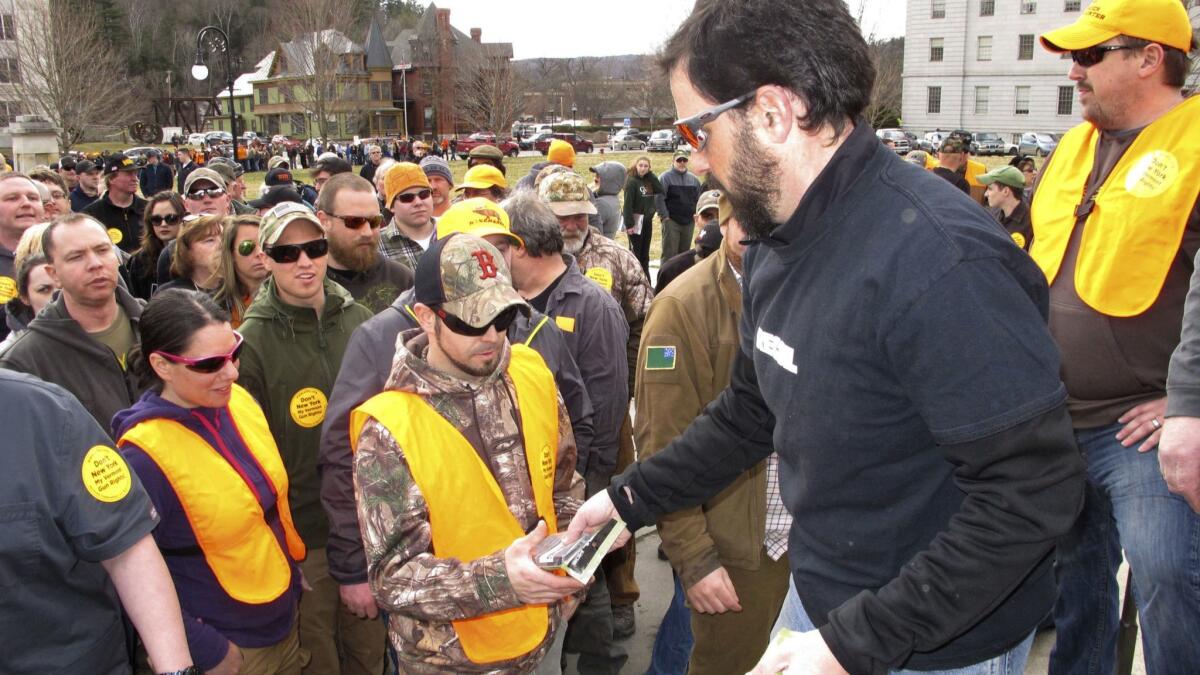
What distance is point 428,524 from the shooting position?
2604 millimetres

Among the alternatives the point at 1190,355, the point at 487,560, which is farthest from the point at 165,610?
the point at 1190,355

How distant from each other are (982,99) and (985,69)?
2072mm

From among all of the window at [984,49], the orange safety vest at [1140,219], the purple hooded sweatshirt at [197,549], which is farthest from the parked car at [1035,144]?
the purple hooded sweatshirt at [197,549]

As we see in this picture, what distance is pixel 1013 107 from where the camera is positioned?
6184cm

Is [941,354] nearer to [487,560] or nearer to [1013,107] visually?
[487,560]

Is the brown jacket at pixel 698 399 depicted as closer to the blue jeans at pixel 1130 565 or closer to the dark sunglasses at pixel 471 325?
the dark sunglasses at pixel 471 325

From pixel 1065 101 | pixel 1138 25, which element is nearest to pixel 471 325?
pixel 1138 25

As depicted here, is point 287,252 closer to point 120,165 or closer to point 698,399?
point 698,399

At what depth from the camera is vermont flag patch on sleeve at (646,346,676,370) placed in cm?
325

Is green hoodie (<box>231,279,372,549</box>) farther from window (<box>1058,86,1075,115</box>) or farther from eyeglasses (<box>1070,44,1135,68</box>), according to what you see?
window (<box>1058,86,1075,115</box>)

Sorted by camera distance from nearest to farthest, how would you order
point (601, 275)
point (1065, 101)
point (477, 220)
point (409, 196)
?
1. point (477, 220)
2. point (601, 275)
3. point (409, 196)
4. point (1065, 101)

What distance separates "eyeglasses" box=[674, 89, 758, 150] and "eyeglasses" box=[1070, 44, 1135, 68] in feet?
6.02

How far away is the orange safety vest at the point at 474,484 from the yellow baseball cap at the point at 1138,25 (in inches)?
84.5

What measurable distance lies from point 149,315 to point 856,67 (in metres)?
2.59
